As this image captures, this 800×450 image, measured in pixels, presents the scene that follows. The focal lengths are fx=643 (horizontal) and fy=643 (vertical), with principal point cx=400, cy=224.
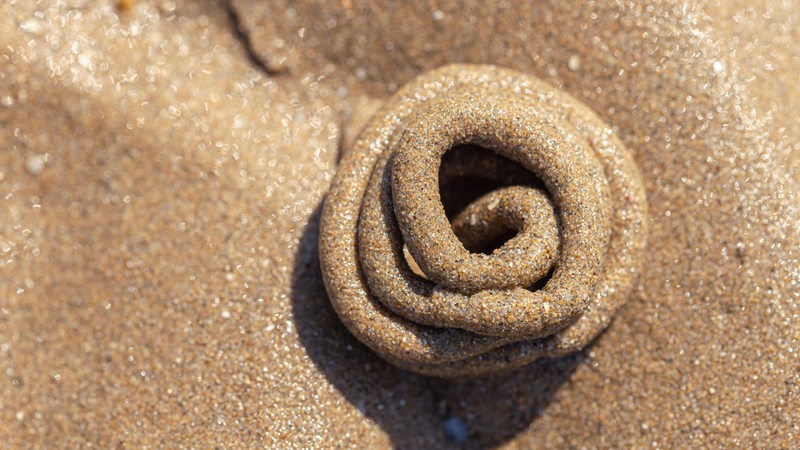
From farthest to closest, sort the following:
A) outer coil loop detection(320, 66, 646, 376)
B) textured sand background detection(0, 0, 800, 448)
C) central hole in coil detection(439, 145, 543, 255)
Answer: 1. textured sand background detection(0, 0, 800, 448)
2. central hole in coil detection(439, 145, 543, 255)
3. outer coil loop detection(320, 66, 646, 376)

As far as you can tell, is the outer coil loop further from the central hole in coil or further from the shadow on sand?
the shadow on sand

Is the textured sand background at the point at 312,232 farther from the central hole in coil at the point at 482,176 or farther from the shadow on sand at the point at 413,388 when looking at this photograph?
A: the central hole in coil at the point at 482,176

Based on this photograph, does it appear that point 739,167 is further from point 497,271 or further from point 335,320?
point 335,320

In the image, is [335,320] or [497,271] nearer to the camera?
[497,271]

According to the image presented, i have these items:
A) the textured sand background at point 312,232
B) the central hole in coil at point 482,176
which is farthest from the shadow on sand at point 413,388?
the central hole in coil at point 482,176

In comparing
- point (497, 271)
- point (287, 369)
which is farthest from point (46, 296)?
point (497, 271)

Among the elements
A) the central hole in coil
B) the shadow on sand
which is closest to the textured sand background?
the shadow on sand

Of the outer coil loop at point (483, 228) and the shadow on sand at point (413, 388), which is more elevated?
the outer coil loop at point (483, 228)
